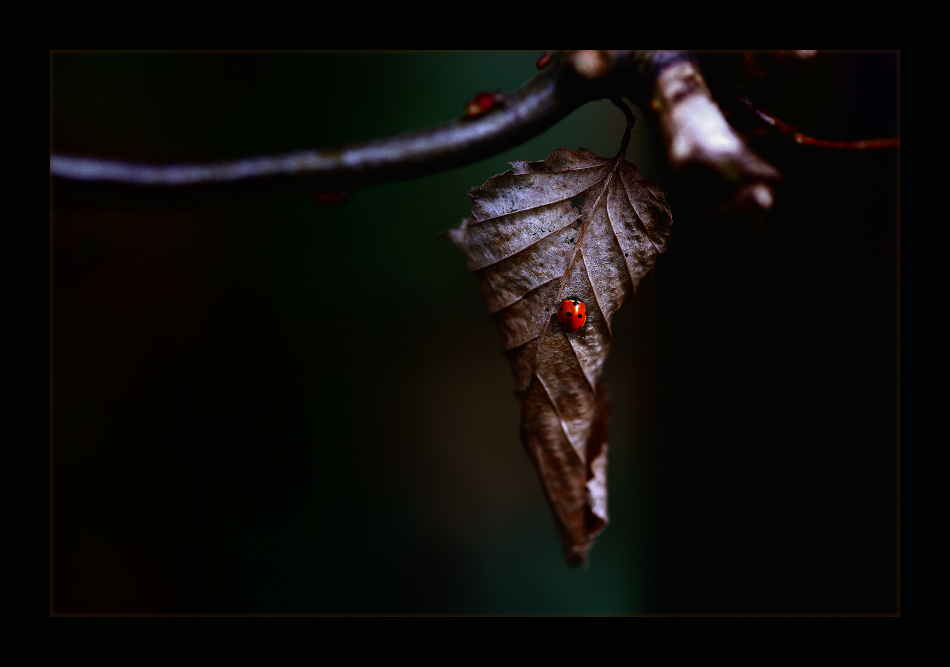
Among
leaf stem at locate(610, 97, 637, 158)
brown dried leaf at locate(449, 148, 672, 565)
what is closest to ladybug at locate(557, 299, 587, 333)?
brown dried leaf at locate(449, 148, 672, 565)

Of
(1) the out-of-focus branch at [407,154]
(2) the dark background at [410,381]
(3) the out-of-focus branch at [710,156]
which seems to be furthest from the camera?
(2) the dark background at [410,381]

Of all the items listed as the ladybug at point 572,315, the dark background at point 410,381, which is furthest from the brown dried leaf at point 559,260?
the dark background at point 410,381

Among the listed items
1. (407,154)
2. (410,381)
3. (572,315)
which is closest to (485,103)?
(407,154)

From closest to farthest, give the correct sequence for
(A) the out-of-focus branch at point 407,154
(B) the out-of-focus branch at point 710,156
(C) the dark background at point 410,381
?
(B) the out-of-focus branch at point 710,156 → (A) the out-of-focus branch at point 407,154 → (C) the dark background at point 410,381

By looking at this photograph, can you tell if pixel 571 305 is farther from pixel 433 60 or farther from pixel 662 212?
pixel 433 60

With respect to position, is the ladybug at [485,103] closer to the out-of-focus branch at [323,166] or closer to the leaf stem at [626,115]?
the out-of-focus branch at [323,166]

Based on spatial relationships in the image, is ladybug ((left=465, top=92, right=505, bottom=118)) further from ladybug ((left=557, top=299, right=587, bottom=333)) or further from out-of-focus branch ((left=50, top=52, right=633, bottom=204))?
ladybug ((left=557, top=299, right=587, bottom=333))
